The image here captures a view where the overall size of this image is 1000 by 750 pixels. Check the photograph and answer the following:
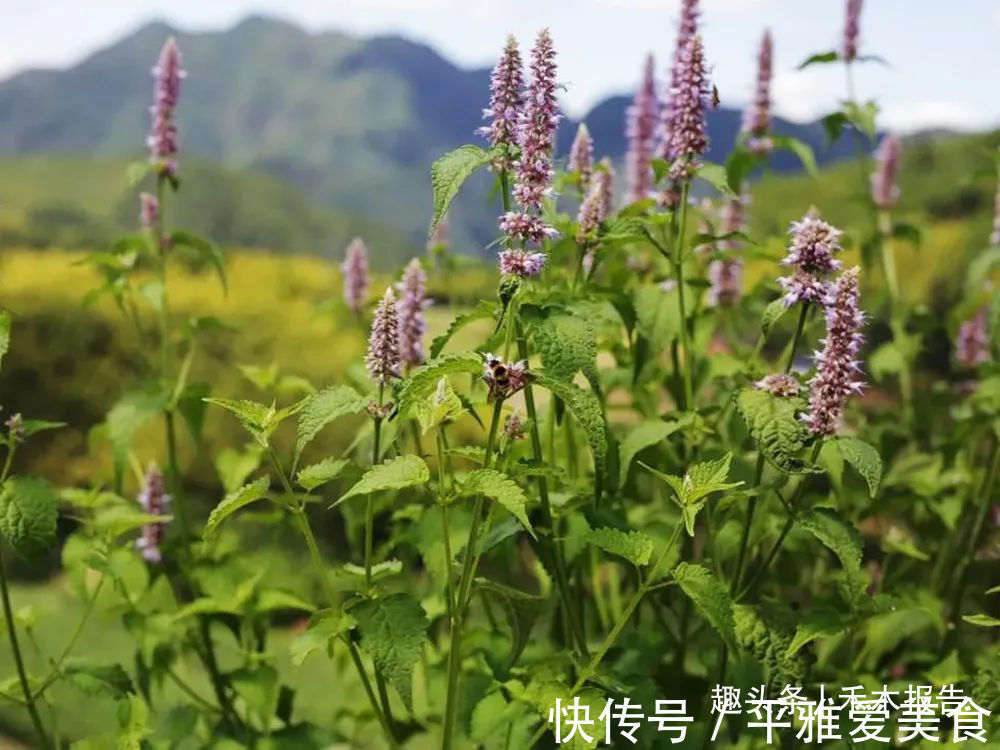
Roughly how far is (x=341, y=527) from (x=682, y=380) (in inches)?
101

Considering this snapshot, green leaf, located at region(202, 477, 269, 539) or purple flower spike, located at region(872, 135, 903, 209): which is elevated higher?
purple flower spike, located at region(872, 135, 903, 209)

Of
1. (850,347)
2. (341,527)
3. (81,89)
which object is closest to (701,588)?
(850,347)

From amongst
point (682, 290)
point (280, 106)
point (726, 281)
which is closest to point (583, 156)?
point (682, 290)

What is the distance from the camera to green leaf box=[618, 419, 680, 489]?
1.79 m

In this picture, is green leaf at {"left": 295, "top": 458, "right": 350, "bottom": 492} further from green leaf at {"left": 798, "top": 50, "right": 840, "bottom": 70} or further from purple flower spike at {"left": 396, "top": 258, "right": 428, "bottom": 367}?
green leaf at {"left": 798, "top": 50, "right": 840, "bottom": 70}

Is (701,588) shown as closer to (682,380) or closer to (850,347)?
(850,347)

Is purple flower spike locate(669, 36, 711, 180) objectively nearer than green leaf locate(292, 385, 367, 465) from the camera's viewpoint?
No

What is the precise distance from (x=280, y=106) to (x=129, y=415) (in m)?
25.2

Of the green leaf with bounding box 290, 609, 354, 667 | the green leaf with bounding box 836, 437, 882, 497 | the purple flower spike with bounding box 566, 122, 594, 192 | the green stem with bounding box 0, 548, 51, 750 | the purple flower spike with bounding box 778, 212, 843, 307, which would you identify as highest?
the purple flower spike with bounding box 566, 122, 594, 192

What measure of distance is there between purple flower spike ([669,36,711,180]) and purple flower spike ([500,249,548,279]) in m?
0.61

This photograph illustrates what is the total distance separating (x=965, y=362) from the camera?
342 cm

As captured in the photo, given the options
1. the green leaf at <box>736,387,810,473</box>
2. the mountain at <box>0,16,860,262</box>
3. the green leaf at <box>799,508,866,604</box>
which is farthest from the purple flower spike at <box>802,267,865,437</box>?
the mountain at <box>0,16,860,262</box>

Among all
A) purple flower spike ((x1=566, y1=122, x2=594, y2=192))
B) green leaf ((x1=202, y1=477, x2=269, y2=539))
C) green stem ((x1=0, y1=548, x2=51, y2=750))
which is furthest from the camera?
purple flower spike ((x1=566, y1=122, x2=594, y2=192))

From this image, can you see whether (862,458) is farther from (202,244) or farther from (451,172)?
(202,244)
